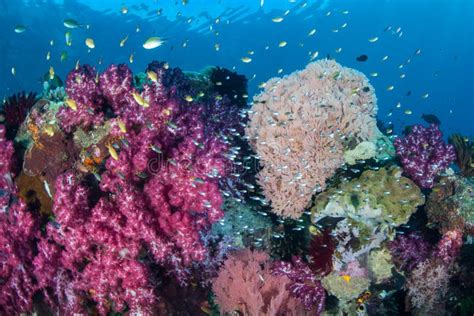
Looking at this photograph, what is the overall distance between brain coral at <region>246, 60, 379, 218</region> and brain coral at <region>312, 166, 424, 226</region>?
0.55 meters

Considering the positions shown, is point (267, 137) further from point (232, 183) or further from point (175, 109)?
point (175, 109)

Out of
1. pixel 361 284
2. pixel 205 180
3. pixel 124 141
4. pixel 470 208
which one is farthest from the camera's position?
pixel 470 208

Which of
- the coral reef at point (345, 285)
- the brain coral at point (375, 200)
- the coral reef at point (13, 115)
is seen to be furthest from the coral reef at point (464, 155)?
the coral reef at point (13, 115)

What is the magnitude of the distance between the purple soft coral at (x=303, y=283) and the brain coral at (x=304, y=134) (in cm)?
120

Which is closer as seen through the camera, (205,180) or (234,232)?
(205,180)

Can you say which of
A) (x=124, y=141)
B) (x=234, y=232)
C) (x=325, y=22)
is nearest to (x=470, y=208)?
(x=234, y=232)

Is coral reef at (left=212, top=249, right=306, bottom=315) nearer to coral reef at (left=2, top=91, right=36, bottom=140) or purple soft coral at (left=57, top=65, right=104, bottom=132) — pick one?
purple soft coral at (left=57, top=65, right=104, bottom=132)

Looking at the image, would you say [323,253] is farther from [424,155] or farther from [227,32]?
[227,32]

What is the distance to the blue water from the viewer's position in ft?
159

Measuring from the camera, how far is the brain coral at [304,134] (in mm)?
6891

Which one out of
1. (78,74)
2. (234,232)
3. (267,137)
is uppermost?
(78,74)

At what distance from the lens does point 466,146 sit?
29.6ft

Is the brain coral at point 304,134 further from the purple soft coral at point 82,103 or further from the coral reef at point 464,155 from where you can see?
the purple soft coral at point 82,103

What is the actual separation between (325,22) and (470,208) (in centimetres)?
5860
